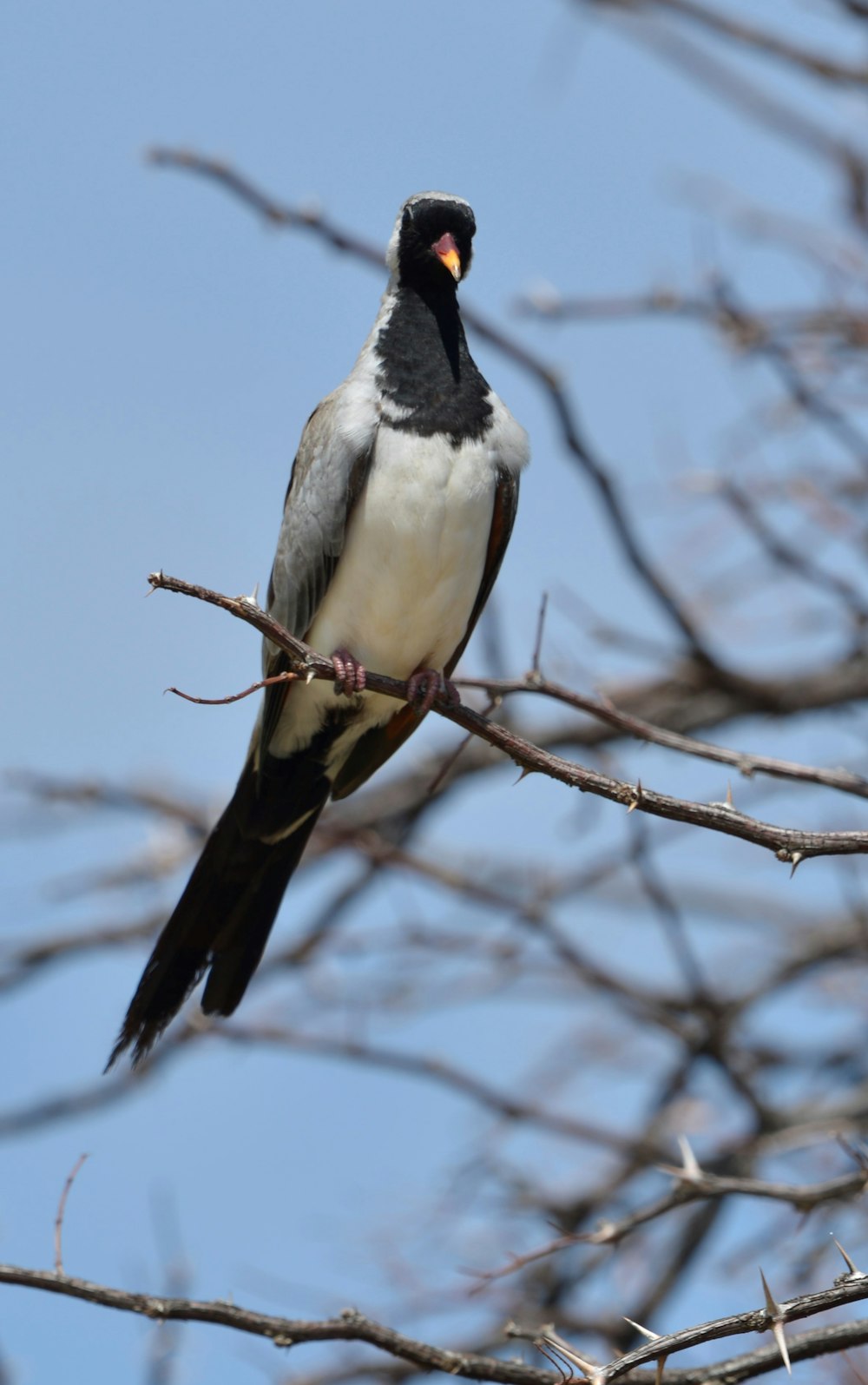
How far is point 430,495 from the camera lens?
4.19m

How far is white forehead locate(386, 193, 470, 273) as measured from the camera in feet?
15.5

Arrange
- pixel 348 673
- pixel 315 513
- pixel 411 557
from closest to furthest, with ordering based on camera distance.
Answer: pixel 348 673 < pixel 411 557 < pixel 315 513

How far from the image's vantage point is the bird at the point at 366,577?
423 cm

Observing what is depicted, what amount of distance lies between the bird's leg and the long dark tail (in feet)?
1.80

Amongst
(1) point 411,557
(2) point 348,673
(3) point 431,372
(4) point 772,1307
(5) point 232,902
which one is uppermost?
(3) point 431,372

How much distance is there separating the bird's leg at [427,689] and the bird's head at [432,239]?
1273mm

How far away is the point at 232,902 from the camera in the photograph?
4.46 meters

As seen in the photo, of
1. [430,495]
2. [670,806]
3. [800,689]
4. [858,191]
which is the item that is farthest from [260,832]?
[858,191]

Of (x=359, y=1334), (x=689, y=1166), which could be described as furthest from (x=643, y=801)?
(x=359, y=1334)

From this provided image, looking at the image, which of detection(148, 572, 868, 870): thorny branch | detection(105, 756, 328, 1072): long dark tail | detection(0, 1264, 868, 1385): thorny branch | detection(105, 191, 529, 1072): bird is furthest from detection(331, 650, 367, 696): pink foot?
detection(0, 1264, 868, 1385): thorny branch

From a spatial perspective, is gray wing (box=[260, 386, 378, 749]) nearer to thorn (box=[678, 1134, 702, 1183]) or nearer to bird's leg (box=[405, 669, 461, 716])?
bird's leg (box=[405, 669, 461, 716])

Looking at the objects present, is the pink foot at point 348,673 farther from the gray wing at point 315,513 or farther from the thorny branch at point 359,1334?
the thorny branch at point 359,1334

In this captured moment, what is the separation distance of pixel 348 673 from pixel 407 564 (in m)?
0.41

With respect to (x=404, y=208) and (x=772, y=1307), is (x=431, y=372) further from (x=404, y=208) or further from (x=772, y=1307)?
(x=772, y=1307)
